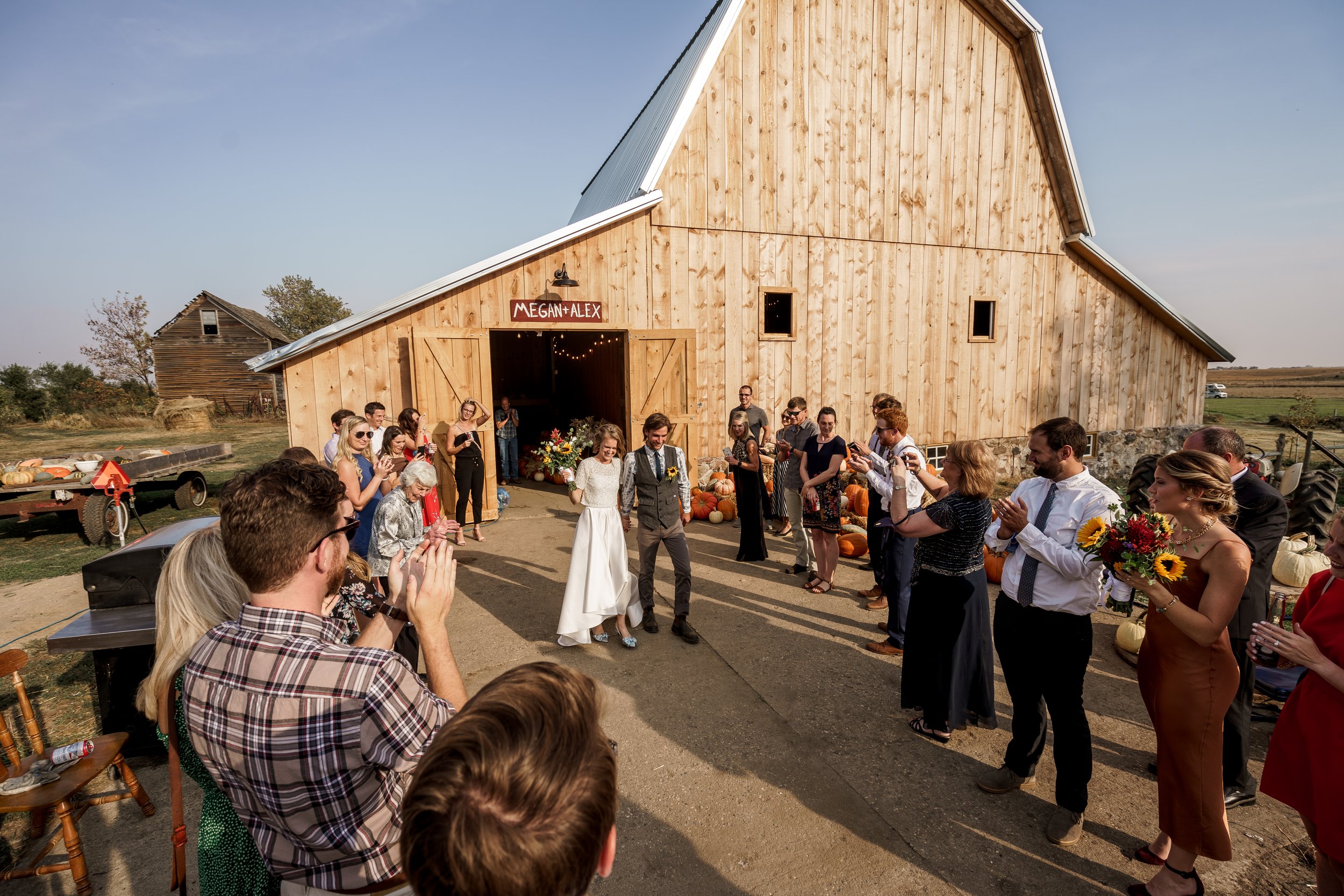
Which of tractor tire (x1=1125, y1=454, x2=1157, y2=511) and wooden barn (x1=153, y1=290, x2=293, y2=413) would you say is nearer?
tractor tire (x1=1125, y1=454, x2=1157, y2=511)

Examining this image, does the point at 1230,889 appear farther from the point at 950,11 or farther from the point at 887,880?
the point at 950,11

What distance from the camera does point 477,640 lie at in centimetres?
566

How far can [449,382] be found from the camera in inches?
362

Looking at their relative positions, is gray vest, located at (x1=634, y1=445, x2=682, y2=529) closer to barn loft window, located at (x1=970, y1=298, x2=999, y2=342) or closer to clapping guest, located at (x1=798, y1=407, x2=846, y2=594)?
clapping guest, located at (x1=798, y1=407, x2=846, y2=594)

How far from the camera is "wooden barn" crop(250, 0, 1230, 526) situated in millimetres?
9430

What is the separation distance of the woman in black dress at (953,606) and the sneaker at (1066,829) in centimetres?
87

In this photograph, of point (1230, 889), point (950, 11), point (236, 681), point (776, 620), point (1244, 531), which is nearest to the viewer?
point (236, 681)

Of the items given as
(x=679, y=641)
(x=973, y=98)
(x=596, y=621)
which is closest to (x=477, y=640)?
(x=596, y=621)

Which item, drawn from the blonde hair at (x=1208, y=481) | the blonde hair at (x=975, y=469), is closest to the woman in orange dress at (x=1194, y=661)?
the blonde hair at (x=1208, y=481)

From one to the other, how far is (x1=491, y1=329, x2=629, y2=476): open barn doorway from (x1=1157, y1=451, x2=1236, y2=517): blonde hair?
39.9ft

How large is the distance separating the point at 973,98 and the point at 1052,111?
1541 mm

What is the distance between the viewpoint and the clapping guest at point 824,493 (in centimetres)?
638

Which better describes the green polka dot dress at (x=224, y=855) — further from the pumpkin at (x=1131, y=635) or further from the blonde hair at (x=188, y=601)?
the pumpkin at (x=1131, y=635)

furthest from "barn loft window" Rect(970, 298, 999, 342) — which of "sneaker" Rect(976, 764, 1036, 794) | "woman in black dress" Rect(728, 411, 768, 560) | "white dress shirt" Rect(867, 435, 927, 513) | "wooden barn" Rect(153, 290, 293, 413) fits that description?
"wooden barn" Rect(153, 290, 293, 413)
